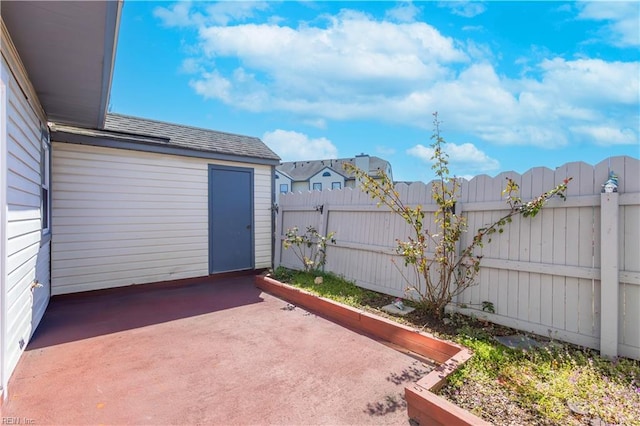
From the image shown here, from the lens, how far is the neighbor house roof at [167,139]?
15.9 ft

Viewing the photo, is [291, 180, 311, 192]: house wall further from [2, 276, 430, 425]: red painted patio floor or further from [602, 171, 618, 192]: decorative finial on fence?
[602, 171, 618, 192]: decorative finial on fence

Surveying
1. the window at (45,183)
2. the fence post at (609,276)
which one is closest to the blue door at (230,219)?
the window at (45,183)

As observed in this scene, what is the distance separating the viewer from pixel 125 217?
5266 millimetres

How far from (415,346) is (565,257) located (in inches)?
65.8

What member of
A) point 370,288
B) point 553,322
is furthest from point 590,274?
point 370,288

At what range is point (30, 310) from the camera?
3.24 meters

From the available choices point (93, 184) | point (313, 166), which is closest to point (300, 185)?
point (313, 166)

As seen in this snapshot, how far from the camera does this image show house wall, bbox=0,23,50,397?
7.13 feet

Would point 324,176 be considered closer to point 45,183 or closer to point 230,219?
point 230,219

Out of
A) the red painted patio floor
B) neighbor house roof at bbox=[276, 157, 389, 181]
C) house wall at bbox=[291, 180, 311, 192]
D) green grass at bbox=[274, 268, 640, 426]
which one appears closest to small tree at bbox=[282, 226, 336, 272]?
the red painted patio floor

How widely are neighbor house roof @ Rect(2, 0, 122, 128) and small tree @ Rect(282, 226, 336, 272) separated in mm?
3664

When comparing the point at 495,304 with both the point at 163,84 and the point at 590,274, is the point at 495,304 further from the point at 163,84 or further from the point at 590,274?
the point at 163,84

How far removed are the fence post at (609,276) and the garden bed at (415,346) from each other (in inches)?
45.5

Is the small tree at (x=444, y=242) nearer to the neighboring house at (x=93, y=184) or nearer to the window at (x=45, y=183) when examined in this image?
the neighboring house at (x=93, y=184)
